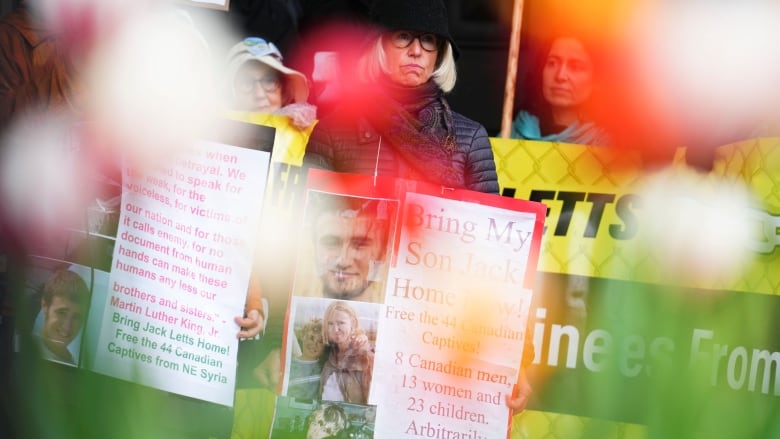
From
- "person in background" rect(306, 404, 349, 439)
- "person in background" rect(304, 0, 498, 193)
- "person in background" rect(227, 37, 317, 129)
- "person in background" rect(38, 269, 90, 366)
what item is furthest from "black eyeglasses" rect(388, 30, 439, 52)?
"person in background" rect(38, 269, 90, 366)

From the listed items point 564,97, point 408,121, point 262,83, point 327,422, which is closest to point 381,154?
point 408,121

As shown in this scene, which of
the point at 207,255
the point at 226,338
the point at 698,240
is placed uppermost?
the point at 698,240

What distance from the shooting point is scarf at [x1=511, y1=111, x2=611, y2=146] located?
317 cm

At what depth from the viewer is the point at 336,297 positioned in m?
3.07

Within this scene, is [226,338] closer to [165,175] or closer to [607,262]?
[165,175]

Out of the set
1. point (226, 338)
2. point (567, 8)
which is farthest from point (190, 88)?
point (567, 8)

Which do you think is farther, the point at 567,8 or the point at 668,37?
the point at 567,8

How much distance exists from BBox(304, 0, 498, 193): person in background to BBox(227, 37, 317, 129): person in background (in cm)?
20

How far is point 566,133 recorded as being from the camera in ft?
10.7

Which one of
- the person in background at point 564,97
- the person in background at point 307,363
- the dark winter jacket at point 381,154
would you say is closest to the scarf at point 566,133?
the person in background at point 564,97

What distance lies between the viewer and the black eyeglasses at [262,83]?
337 cm

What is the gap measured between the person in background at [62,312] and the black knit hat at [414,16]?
52.7 inches

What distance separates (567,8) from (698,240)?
932 millimetres

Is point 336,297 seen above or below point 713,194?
below
